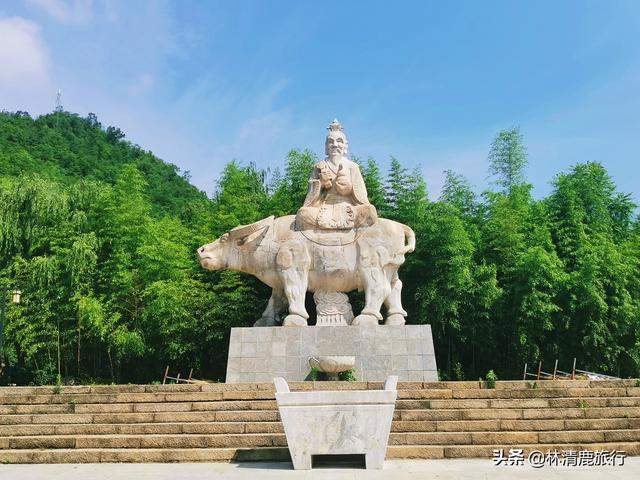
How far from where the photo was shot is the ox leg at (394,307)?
11.5 m

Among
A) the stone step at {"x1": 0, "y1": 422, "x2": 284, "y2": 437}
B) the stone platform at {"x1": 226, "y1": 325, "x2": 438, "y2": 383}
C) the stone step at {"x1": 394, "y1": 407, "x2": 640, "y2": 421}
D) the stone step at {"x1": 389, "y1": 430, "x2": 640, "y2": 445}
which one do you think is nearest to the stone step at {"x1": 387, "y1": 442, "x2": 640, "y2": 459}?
Answer: the stone step at {"x1": 389, "y1": 430, "x2": 640, "y2": 445}

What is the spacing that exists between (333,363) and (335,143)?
4949 millimetres

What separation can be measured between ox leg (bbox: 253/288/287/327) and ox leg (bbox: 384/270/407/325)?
6.81ft

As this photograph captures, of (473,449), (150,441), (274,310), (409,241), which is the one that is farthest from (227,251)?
(473,449)

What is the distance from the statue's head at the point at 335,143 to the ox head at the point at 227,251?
193 cm

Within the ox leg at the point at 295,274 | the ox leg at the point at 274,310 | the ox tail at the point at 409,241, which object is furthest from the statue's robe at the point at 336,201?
the ox leg at the point at 274,310

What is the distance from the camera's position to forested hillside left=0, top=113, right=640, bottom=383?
16406 millimetres

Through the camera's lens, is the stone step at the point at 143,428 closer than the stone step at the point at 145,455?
No

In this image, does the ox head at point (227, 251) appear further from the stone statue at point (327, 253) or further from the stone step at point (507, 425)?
the stone step at point (507, 425)

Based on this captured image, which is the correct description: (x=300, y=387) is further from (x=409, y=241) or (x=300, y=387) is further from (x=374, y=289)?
(x=409, y=241)

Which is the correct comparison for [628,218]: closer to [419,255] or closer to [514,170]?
[514,170]

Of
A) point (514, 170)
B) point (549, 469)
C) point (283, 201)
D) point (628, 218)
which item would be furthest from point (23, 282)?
point (628, 218)

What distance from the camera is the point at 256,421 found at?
761 cm

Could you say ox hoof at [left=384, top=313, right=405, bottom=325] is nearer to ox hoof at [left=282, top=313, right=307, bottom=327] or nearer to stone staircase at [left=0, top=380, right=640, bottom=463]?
ox hoof at [left=282, top=313, right=307, bottom=327]
